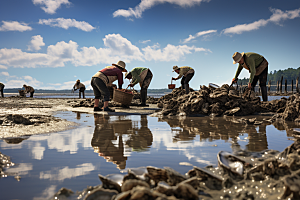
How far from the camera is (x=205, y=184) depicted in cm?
156

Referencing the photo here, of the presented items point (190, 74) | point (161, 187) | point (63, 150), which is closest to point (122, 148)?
point (63, 150)

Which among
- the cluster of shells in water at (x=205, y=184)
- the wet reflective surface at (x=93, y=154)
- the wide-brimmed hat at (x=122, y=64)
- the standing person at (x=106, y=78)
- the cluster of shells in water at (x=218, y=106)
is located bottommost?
the wet reflective surface at (x=93, y=154)

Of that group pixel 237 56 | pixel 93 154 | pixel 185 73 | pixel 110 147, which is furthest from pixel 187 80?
pixel 93 154

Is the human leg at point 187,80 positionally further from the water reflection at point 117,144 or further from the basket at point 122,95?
the water reflection at point 117,144

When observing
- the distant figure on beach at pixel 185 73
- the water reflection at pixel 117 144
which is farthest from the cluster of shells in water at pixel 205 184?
the distant figure on beach at pixel 185 73

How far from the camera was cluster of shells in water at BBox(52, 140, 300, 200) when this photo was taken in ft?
4.09

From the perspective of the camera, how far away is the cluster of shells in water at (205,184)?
125 centimetres

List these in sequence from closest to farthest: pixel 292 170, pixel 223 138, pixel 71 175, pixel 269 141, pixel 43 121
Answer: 1. pixel 292 170
2. pixel 71 175
3. pixel 269 141
4. pixel 223 138
5. pixel 43 121

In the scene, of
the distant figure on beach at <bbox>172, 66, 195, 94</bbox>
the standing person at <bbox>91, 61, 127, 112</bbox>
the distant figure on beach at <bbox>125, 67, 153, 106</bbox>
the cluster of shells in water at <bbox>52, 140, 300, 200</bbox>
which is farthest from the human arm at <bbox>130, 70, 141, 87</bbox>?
the cluster of shells in water at <bbox>52, 140, 300, 200</bbox>

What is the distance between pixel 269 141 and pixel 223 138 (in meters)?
0.70

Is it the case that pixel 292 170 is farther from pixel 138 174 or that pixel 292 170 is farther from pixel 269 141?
pixel 269 141

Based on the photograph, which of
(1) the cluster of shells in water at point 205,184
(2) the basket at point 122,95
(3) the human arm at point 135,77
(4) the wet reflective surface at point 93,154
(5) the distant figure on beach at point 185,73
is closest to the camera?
(1) the cluster of shells in water at point 205,184

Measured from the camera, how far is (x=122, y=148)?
277cm

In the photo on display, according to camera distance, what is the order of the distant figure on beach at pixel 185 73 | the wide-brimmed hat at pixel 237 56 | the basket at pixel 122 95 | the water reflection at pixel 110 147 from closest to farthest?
the water reflection at pixel 110 147 → the wide-brimmed hat at pixel 237 56 → the basket at pixel 122 95 → the distant figure on beach at pixel 185 73
